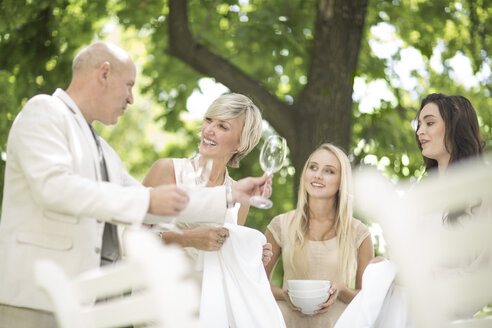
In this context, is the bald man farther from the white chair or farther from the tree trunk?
the tree trunk

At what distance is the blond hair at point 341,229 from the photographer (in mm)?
4746

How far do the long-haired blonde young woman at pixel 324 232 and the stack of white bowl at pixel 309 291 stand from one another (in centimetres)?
53

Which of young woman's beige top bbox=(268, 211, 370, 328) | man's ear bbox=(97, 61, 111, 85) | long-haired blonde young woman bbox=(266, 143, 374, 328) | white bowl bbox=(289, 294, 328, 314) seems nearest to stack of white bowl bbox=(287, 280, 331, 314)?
white bowl bbox=(289, 294, 328, 314)

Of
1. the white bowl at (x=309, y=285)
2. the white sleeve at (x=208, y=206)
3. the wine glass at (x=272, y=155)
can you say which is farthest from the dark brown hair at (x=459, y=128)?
the white sleeve at (x=208, y=206)

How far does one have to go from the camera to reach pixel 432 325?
1834 mm

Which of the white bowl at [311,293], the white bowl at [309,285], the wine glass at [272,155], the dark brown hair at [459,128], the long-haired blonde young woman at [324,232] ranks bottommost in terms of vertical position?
the white bowl at [311,293]

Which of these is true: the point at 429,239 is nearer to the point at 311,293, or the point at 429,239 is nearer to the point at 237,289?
the point at 237,289

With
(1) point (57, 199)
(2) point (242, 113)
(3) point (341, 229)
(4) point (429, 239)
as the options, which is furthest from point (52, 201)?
(3) point (341, 229)

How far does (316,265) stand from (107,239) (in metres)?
1.93

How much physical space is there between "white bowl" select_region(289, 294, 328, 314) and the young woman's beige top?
0.36 metres

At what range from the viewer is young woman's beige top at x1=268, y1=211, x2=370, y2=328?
4527 millimetres

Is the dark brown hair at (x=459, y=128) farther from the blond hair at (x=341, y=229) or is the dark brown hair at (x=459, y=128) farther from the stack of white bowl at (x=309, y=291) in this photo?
the stack of white bowl at (x=309, y=291)

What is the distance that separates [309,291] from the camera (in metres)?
4.09

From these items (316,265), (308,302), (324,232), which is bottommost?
(308,302)
